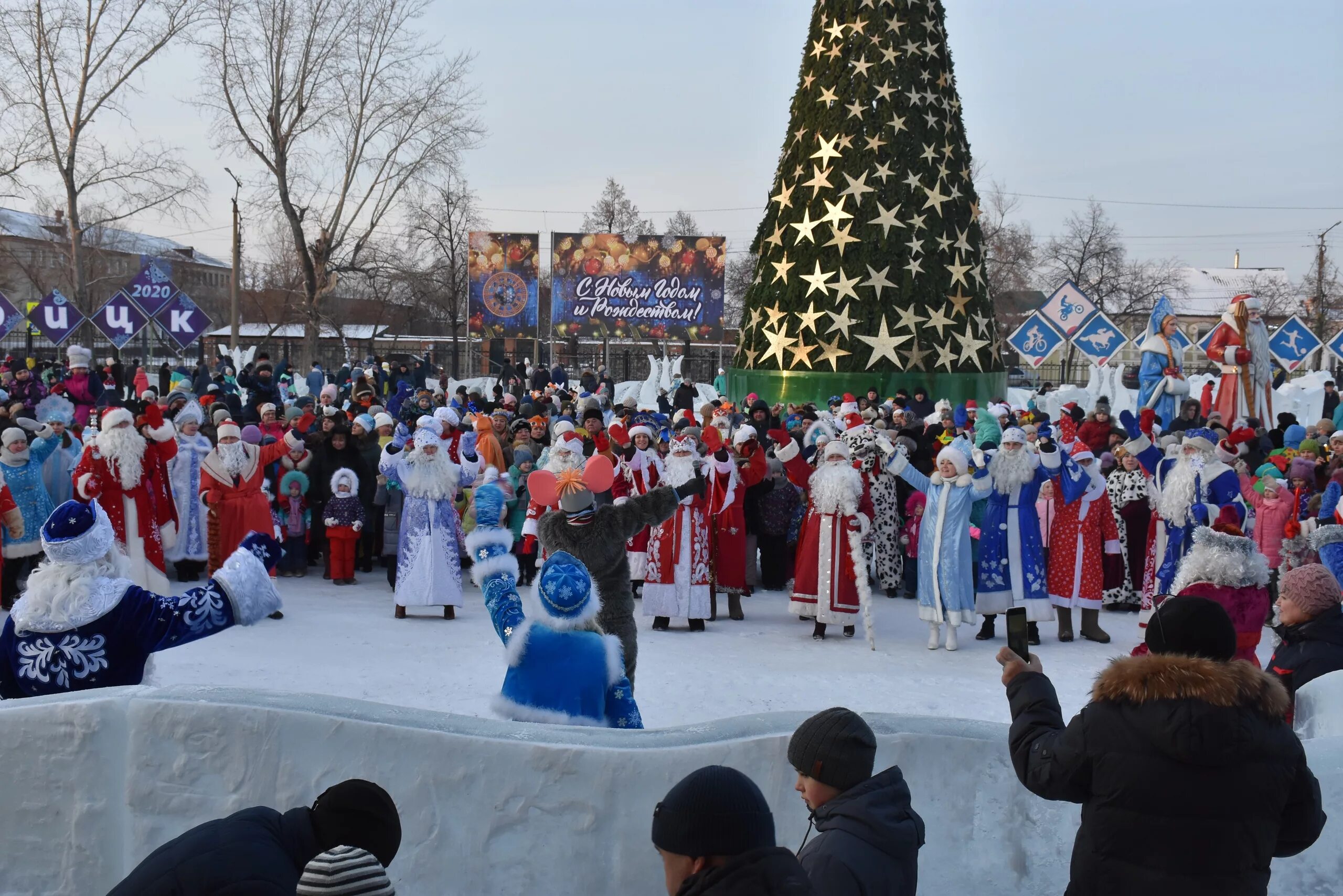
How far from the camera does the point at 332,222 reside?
106 feet

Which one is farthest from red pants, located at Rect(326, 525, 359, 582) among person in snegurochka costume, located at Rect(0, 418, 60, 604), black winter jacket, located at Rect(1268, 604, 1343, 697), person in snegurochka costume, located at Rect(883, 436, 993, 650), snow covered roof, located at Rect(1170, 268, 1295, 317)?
snow covered roof, located at Rect(1170, 268, 1295, 317)

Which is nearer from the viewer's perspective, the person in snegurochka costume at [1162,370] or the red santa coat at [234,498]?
the red santa coat at [234,498]

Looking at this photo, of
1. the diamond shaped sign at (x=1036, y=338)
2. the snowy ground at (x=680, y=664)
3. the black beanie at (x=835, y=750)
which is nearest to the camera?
the black beanie at (x=835, y=750)

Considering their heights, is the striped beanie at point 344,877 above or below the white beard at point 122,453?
below

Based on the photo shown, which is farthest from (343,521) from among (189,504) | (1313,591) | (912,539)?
(1313,591)

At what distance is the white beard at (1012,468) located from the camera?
8641mm

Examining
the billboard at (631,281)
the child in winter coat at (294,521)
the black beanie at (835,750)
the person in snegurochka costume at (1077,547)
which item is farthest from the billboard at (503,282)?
the black beanie at (835,750)

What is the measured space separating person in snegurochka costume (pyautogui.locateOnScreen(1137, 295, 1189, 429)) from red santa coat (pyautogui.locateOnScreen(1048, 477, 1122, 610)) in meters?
7.75

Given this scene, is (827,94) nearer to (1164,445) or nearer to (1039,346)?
(1039,346)

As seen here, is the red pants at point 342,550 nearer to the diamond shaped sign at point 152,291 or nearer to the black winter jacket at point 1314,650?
the diamond shaped sign at point 152,291

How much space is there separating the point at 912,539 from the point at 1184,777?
25.3 feet

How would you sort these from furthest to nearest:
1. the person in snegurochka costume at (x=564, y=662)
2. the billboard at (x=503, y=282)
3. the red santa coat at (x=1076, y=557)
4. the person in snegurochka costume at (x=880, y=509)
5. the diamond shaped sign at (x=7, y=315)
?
the billboard at (x=503, y=282) < the diamond shaped sign at (x=7, y=315) < the person in snegurochka costume at (x=880, y=509) < the red santa coat at (x=1076, y=557) < the person in snegurochka costume at (x=564, y=662)

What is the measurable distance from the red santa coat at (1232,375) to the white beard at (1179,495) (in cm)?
827

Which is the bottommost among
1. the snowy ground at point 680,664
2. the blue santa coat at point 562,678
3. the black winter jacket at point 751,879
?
the snowy ground at point 680,664
